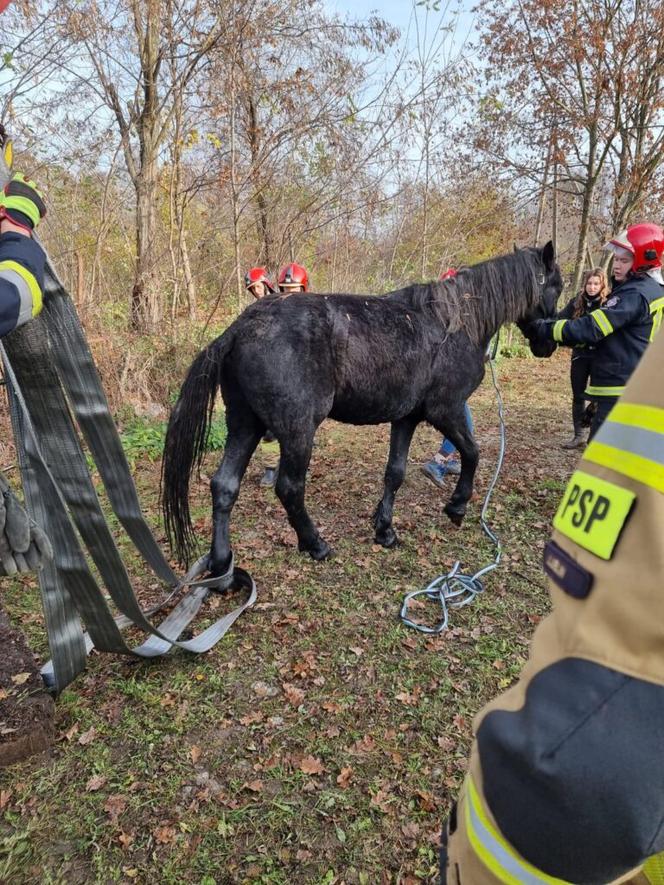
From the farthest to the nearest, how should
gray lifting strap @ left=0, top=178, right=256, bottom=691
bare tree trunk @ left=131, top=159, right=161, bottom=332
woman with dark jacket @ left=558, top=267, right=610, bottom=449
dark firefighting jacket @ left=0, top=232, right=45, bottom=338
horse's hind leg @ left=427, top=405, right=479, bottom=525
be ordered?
bare tree trunk @ left=131, top=159, right=161, bottom=332, woman with dark jacket @ left=558, top=267, right=610, bottom=449, horse's hind leg @ left=427, top=405, right=479, bottom=525, gray lifting strap @ left=0, top=178, right=256, bottom=691, dark firefighting jacket @ left=0, top=232, right=45, bottom=338

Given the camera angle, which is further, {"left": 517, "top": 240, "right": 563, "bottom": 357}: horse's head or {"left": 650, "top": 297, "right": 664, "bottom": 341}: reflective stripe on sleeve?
{"left": 517, "top": 240, "right": 563, "bottom": 357}: horse's head

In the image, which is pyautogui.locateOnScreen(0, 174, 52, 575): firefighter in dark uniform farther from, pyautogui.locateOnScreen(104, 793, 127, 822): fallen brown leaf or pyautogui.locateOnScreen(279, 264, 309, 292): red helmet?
pyautogui.locateOnScreen(279, 264, 309, 292): red helmet

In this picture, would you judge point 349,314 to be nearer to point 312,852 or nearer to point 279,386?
point 279,386

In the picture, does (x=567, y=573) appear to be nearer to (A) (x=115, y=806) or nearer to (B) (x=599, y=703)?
(B) (x=599, y=703)

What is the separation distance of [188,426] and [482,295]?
8.53 feet

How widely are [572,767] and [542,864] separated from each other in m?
0.17

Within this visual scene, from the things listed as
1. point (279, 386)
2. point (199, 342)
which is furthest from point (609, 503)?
point (199, 342)

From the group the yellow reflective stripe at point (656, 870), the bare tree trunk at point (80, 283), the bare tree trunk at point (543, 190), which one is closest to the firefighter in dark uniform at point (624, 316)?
the yellow reflective stripe at point (656, 870)

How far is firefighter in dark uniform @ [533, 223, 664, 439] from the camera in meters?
3.48

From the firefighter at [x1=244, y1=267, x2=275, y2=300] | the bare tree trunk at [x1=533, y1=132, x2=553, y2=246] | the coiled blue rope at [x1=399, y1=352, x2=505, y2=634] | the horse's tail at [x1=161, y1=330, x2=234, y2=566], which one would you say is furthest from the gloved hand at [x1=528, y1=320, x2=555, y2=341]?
the bare tree trunk at [x1=533, y1=132, x2=553, y2=246]

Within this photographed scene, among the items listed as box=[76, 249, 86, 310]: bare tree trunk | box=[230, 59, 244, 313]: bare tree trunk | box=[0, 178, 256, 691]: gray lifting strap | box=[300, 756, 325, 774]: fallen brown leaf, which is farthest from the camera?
box=[230, 59, 244, 313]: bare tree trunk

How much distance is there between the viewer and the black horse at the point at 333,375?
3275 millimetres

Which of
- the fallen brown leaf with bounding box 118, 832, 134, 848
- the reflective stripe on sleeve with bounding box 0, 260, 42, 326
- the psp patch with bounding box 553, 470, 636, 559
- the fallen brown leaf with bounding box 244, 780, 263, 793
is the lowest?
the fallen brown leaf with bounding box 244, 780, 263, 793

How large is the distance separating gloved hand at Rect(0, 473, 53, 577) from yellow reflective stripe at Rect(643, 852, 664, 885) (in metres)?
1.80
